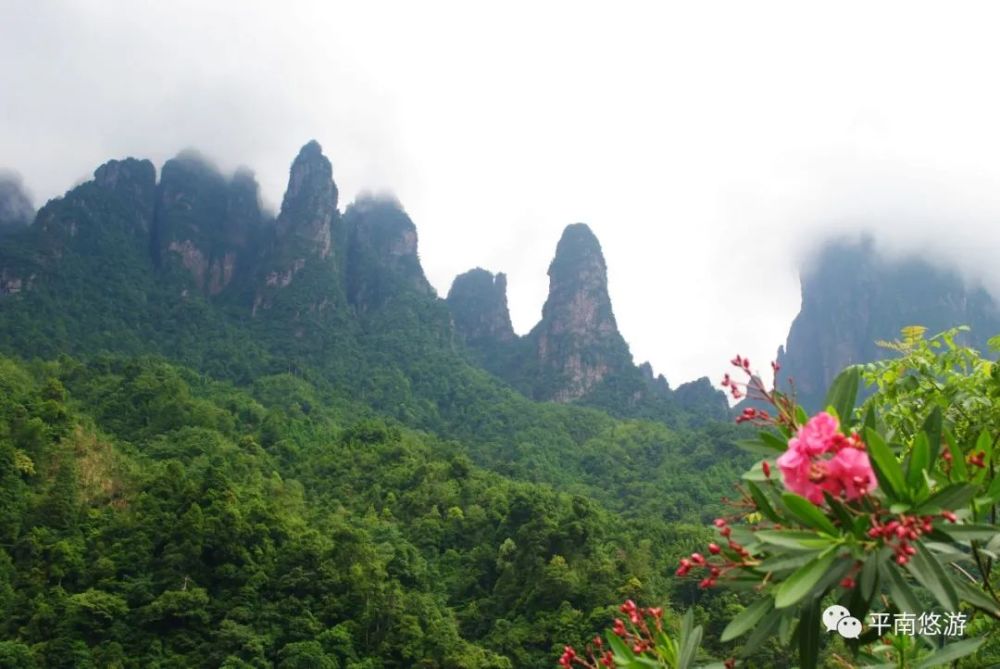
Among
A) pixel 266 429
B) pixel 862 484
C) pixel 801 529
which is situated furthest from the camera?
pixel 266 429

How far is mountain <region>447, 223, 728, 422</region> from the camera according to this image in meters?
61.5

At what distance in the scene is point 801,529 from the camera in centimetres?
116

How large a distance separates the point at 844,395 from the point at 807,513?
13.7 inches

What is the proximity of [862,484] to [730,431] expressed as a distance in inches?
1794

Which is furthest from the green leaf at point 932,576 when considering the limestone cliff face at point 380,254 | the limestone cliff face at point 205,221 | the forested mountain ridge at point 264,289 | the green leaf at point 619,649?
the limestone cliff face at point 205,221

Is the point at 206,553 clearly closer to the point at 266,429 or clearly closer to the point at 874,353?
Answer: the point at 266,429

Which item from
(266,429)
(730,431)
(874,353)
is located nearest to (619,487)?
(730,431)

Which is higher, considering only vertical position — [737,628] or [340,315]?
[340,315]

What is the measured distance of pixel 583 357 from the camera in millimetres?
63156

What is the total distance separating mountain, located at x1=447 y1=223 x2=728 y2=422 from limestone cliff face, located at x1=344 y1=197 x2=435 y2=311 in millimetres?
9076

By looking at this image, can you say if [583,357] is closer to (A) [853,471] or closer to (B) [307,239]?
(B) [307,239]

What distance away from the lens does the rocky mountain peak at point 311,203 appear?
2406 inches

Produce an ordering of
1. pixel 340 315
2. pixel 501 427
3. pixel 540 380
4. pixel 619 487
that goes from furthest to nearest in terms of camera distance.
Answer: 1. pixel 540 380
2. pixel 340 315
3. pixel 501 427
4. pixel 619 487

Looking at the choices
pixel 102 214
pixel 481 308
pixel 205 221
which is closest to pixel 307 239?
pixel 205 221
